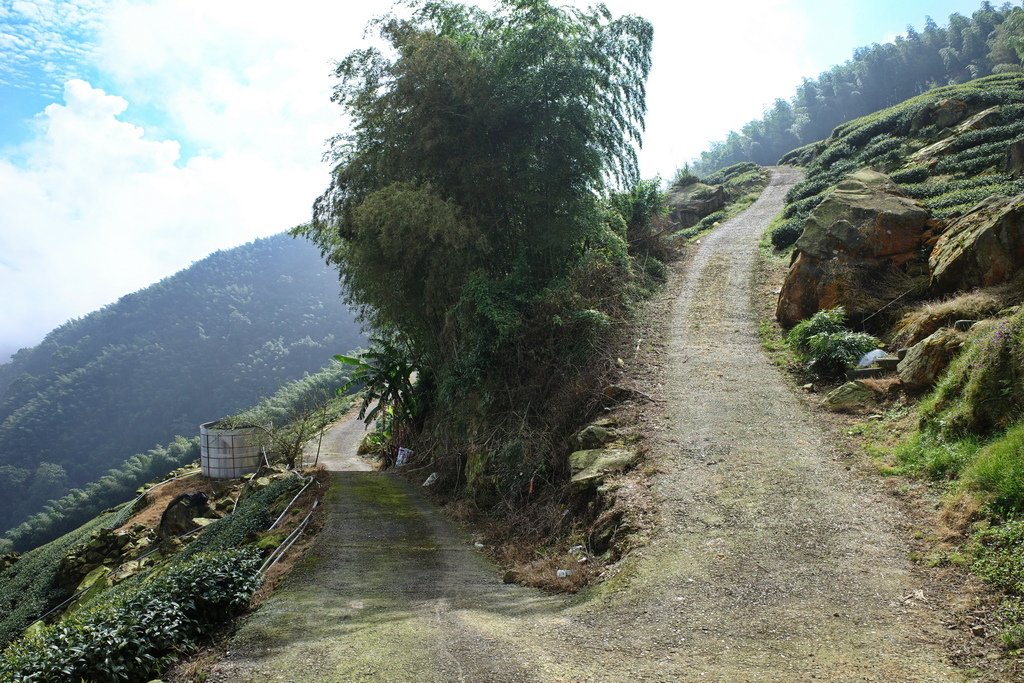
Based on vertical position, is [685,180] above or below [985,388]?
above

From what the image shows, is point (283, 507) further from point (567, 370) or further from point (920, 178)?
point (920, 178)

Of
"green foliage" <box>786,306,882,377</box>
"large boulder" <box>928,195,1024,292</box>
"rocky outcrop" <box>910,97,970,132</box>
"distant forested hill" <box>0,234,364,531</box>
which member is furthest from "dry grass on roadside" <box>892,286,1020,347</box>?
"distant forested hill" <box>0,234,364,531</box>

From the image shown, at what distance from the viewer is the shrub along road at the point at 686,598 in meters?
4.63

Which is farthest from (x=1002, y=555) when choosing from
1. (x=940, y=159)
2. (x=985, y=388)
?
(x=940, y=159)

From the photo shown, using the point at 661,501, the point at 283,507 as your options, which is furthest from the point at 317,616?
the point at 283,507

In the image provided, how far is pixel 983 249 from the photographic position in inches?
360

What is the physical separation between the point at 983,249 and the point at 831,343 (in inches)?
96.2

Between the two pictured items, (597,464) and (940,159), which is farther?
(940,159)

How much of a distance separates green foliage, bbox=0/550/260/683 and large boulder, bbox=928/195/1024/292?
10929 millimetres

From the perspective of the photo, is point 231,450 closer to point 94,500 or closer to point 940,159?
point 940,159

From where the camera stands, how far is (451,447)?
40.6 feet

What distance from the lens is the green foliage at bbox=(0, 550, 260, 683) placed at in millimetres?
5086

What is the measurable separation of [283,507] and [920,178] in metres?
19.3

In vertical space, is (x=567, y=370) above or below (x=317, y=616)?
above
